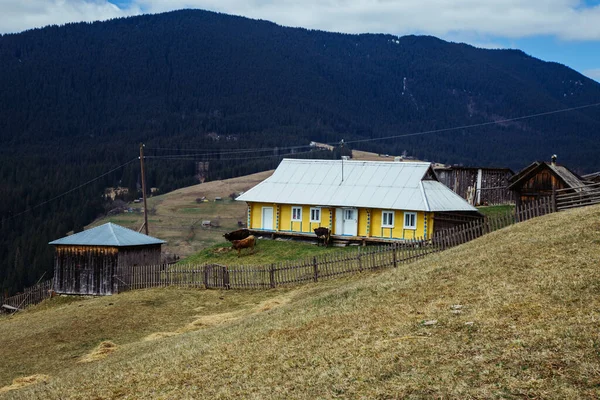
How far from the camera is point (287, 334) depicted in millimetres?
18344

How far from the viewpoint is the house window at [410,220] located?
45.7 meters

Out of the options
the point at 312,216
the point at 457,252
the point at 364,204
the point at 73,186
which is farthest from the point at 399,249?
the point at 73,186

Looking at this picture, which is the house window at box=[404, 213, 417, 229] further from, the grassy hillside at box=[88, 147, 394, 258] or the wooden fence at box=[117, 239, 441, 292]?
the grassy hillside at box=[88, 147, 394, 258]

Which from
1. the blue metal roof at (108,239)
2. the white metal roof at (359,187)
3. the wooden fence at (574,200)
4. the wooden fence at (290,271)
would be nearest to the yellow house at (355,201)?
the white metal roof at (359,187)

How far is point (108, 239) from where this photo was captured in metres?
42.9

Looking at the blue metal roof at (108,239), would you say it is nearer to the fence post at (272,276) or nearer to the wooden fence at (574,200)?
the fence post at (272,276)

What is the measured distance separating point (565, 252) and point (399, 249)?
13.8 metres

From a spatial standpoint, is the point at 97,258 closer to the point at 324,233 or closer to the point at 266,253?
the point at 266,253

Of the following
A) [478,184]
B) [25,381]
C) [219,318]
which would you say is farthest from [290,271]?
[478,184]

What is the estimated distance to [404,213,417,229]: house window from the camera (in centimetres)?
4569

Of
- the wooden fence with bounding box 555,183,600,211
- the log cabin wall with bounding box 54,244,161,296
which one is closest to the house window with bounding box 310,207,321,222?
the log cabin wall with bounding box 54,244,161,296

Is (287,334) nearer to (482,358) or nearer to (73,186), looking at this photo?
(482,358)

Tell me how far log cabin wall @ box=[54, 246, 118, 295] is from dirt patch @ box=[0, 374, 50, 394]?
69.3 feet

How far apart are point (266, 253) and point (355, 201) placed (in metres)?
7.11
